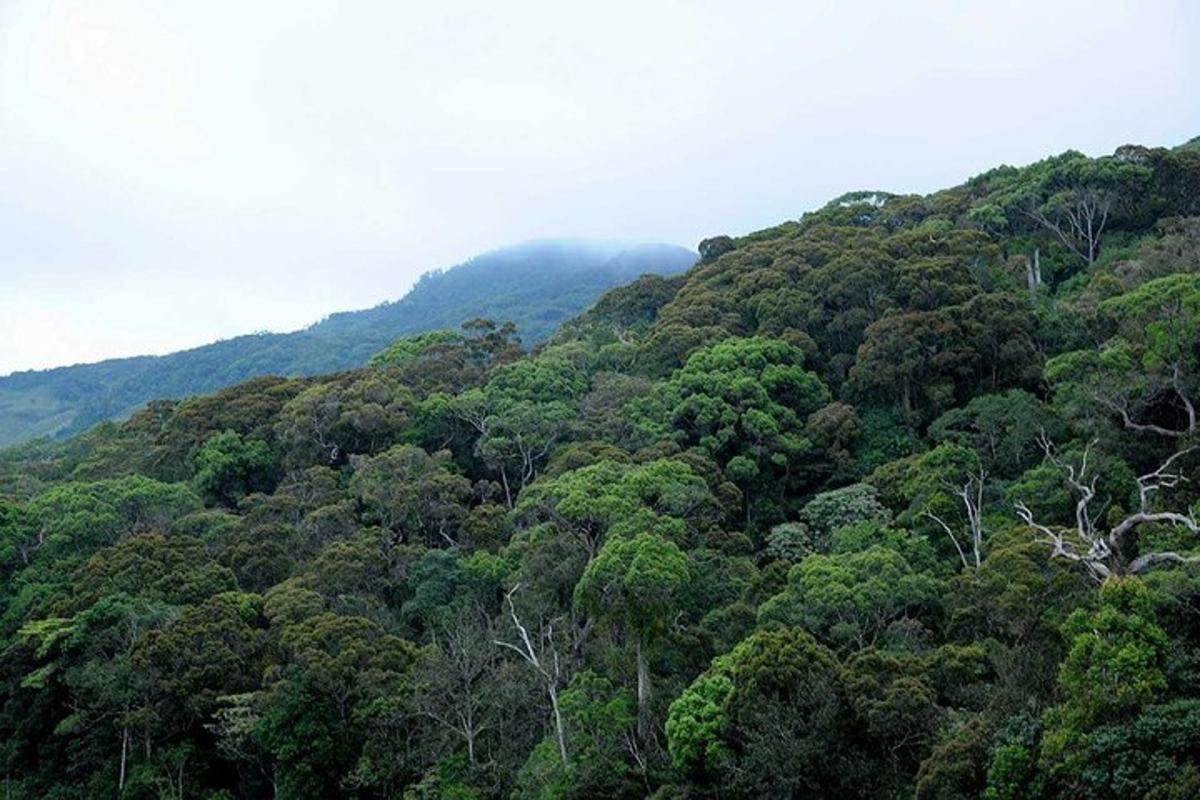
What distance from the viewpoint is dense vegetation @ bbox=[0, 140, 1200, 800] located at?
1515 cm

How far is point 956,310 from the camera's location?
3050 centimetres

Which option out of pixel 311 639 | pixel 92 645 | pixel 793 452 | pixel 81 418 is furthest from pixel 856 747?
pixel 81 418

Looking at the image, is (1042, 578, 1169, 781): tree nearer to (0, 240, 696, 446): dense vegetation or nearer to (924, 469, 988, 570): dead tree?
(924, 469, 988, 570): dead tree

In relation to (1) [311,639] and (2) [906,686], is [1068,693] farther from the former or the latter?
(1) [311,639]

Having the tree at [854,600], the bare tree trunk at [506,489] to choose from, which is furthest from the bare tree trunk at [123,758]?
the tree at [854,600]

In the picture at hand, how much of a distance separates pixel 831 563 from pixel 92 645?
57.8 ft

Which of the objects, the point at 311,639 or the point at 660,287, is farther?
the point at 660,287

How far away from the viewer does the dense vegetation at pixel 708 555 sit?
1515 cm

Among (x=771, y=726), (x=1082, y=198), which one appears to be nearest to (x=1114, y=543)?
(x=771, y=726)

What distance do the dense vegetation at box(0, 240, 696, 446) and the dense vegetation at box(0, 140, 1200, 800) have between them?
58.2m

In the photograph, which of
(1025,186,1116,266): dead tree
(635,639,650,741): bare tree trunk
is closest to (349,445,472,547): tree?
(635,639,650,741): bare tree trunk

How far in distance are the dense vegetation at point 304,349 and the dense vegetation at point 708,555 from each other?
58234mm

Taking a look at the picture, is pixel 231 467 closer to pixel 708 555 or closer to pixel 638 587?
pixel 708 555

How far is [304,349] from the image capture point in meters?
108
